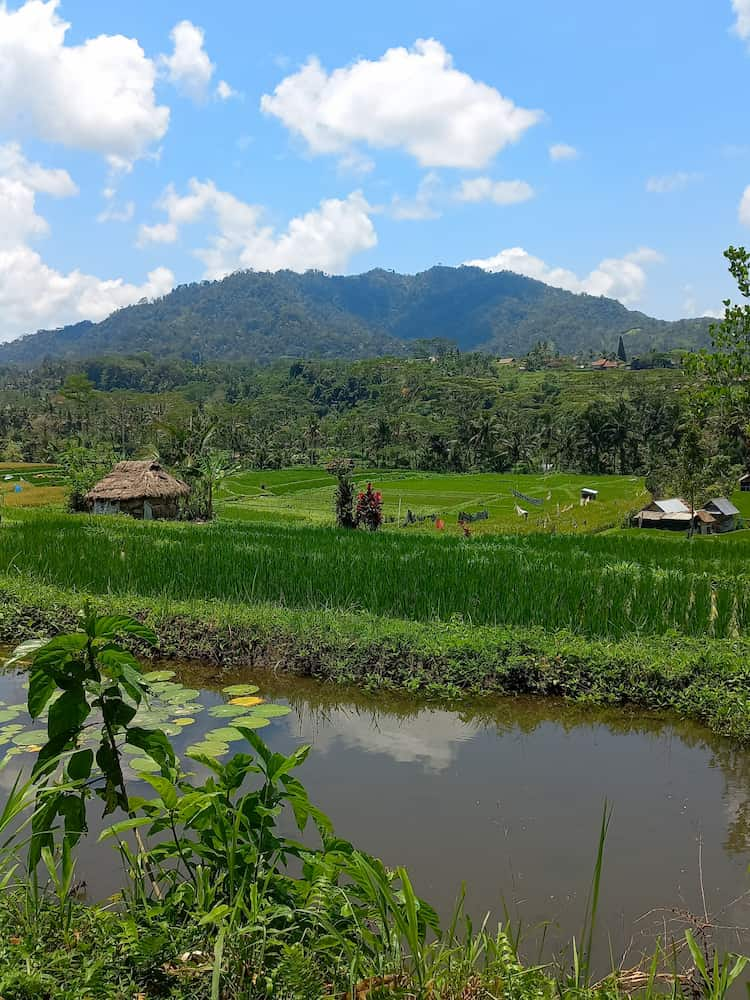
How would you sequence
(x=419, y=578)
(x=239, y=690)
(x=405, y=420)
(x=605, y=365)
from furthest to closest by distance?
1. (x=605, y=365)
2. (x=405, y=420)
3. (x=419, y=578)
4. (x=239, y=690)

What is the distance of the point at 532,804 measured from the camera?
4281 mm

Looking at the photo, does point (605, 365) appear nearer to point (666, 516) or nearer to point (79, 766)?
point (666, 516)

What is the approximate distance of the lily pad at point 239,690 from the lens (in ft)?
21.0

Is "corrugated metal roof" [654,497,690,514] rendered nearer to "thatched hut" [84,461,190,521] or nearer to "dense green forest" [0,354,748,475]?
"dense green forest" [0,354,748,475]

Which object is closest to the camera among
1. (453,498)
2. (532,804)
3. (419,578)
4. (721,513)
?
(532,804)

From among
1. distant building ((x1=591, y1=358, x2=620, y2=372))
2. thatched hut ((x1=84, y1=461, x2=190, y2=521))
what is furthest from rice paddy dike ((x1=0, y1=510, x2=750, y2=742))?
distant building ((x1=591, y1=358, x2=620, y2=372))

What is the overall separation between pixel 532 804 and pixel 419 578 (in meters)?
4.55

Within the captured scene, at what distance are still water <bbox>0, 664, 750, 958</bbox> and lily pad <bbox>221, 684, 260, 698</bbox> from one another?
14cm

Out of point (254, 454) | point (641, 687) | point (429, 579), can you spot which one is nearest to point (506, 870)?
point (641, 687)

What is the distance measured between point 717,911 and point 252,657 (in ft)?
16.1

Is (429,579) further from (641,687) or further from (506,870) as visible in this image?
(506,870)

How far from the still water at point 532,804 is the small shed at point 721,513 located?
25.0 meters

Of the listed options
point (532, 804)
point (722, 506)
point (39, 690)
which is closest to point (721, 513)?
point (722, 506)

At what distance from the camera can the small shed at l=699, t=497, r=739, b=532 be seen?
1105 inches
